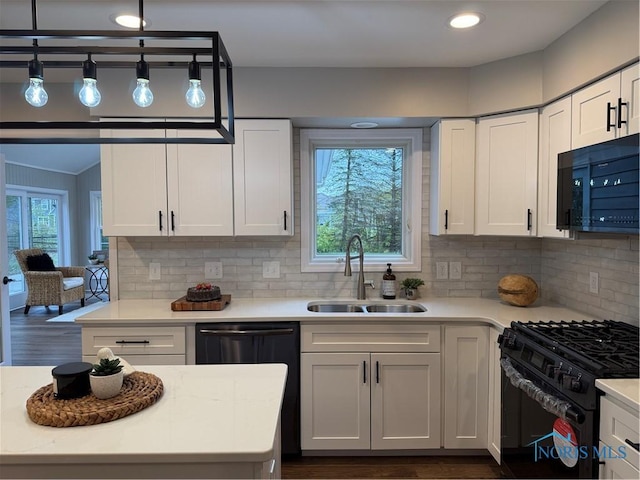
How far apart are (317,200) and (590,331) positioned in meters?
1.97

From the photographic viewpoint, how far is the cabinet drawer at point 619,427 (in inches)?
50.5

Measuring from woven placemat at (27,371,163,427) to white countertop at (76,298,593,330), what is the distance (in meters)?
1.09

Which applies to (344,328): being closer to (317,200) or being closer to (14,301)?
(317,200)

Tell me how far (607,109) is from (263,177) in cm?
195

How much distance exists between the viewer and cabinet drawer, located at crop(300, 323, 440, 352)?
246 centimetres

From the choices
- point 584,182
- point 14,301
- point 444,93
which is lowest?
point 14,301

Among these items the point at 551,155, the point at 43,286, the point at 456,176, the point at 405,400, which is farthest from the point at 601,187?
the point at 43,286

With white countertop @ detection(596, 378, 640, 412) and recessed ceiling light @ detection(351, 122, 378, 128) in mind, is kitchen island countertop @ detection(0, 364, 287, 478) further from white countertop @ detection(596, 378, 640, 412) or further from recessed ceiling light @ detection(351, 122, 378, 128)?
recessed ceiling light @ detection(351, 122, 378, 128)

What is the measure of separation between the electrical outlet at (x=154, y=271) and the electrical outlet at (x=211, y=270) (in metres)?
0.35

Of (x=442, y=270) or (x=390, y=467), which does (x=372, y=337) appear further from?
(x=442, y=270)

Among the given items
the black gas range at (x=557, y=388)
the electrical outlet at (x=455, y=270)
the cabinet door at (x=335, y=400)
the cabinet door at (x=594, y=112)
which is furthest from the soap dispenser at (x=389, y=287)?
the cabinet door at (x=594, y=112)

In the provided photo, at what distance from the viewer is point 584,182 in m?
1.91

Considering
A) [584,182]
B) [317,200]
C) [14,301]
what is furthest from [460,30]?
[14,301]

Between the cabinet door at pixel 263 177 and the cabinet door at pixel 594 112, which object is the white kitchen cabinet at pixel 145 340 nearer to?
the cabinet door at pixel 263 177
